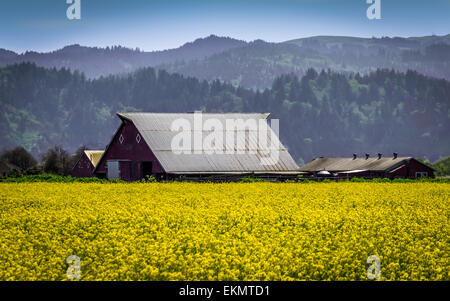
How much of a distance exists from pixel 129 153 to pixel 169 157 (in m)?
5.12

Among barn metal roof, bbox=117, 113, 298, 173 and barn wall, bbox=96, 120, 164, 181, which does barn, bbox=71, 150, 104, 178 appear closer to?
barn wall, bbox=96, 120, 164, 181

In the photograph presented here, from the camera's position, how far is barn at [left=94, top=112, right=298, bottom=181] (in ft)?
178

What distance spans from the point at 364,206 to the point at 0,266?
14912mm

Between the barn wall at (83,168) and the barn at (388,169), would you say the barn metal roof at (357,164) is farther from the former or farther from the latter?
the barn wall at (83,168)

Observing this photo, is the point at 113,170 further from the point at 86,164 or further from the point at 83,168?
the point at 83,168

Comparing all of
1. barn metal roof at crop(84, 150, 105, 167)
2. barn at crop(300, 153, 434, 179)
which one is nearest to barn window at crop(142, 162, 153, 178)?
barn metal roof at crop(84, 150, 105, 167)

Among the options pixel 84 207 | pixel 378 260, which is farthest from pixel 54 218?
pixel 378 260

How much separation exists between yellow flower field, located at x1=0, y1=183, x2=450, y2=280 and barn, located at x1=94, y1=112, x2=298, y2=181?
96.6 ft

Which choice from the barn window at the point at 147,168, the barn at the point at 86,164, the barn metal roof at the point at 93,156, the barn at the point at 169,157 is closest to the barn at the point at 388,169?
the barn metal roof at the point at 93,156

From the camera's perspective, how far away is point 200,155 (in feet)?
185

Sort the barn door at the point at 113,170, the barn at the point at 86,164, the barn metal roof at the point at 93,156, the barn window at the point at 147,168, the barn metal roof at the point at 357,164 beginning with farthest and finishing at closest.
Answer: the barn metal roof at the point at 357,164 < the barn metal roof at the point at 93,156 < the barn at the point at 86,164 < the barn door at the point at 113,170 < the barn window at the point at 147,168

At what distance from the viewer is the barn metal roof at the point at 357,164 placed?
9994 centimetres

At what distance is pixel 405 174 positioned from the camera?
99.2 meters

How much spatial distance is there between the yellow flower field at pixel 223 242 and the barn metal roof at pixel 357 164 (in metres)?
76.9
